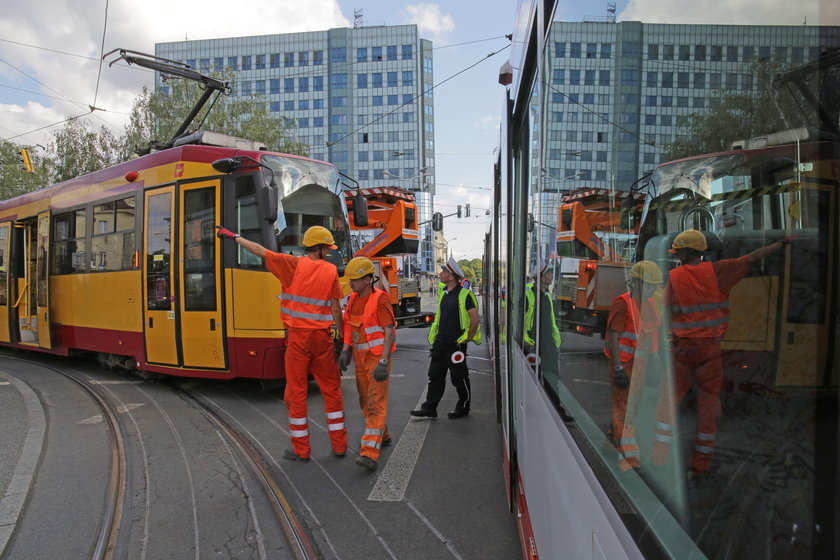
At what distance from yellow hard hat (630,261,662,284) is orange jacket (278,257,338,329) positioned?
155 inches

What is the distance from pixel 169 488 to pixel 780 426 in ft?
14.5

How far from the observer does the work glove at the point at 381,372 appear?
464 centimetres

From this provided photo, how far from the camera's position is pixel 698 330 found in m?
0.87

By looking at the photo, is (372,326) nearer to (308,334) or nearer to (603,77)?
(308,334)

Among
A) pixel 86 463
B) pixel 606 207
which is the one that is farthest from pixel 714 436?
pixel 86 463

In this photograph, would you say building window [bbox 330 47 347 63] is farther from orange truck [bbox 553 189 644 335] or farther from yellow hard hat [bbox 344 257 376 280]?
orange truck [bbox 553 189 644 335]

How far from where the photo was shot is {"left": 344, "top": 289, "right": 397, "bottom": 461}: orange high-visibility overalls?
468cm

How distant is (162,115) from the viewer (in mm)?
22844

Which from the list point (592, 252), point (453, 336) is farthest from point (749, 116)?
point (453, 336)

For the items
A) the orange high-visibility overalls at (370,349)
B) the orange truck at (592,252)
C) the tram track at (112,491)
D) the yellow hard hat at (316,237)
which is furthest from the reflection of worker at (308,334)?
the orange truck at (592,252)

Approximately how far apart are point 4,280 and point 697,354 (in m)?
12.7

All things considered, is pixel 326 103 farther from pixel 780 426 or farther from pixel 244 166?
pixel 780 426

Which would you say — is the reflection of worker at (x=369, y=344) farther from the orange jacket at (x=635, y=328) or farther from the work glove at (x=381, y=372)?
the orange jacket at (x=635, y=328)

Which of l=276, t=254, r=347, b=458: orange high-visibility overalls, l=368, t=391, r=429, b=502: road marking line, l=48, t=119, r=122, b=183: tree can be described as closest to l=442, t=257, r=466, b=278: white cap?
l=276, t=254, r=347, b=458: orange high-visibility overalls
